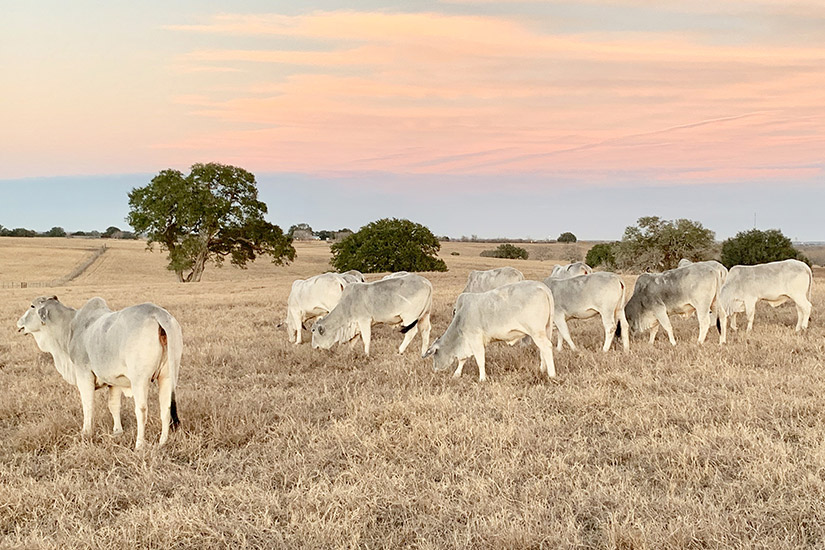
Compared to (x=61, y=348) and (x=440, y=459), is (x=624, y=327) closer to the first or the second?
(x=440, y=459)

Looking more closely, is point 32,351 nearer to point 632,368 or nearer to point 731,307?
point 632,368

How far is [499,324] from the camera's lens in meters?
10.4

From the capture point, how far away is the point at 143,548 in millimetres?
4656

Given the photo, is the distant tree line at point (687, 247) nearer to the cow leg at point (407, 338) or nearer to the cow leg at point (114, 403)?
the cow leg at point (407, 338)

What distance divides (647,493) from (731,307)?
1096cm

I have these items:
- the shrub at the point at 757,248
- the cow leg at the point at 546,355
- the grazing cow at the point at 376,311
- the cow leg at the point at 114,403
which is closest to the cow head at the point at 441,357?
the cow leg at the point at 546,355

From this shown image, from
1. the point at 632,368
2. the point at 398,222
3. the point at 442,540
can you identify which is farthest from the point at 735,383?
the point at 398,222

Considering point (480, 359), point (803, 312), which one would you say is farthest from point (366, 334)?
point (803, 312)

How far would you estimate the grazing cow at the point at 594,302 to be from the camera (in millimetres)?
12523

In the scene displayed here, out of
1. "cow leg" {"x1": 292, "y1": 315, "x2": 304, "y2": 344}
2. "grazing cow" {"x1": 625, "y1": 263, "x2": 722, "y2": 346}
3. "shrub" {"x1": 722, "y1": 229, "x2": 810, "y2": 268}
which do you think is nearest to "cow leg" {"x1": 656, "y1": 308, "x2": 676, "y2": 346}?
"grazing cow" {"x1": 625, "y1": 263, "x2": 722, "y2": 346}

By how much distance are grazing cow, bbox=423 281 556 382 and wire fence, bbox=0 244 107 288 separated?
159 ft

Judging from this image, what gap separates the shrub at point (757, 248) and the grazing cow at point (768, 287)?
153ft

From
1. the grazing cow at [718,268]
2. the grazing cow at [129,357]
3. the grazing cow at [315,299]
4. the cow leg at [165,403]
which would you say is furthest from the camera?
the grazing cow at [315,299]

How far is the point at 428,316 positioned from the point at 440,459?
7333 mm
